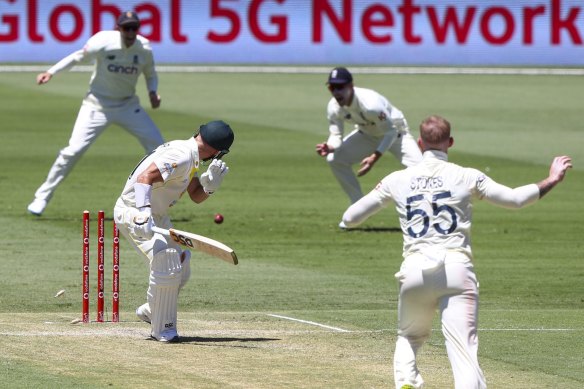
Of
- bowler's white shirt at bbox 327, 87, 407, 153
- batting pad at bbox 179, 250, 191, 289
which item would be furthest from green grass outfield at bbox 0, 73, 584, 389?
bowler's white shirt at bbox 327, 87, 407, 153

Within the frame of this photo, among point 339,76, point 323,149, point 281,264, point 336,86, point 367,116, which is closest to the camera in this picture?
point 281,264

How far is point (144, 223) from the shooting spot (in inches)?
405

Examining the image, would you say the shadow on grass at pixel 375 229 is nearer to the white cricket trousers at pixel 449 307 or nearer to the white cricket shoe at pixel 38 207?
→ the white cricket shoe at pixel 38 207

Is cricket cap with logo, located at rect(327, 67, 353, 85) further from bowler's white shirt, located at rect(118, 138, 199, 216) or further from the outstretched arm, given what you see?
the outstretched arm

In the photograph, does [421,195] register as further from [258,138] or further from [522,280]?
[258,138]

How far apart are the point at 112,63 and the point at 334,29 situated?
2281cm

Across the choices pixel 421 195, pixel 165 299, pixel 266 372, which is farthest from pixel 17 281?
pixel 421 195

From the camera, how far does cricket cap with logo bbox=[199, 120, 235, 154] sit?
10.6m

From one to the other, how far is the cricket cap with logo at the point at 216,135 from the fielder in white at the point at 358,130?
21.7ft

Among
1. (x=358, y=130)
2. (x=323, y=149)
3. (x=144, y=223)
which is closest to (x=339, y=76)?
(x=323, y=149)

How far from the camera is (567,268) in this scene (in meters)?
16.0

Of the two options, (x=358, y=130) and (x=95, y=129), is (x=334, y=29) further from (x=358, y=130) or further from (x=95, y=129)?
(x=95, y=129)

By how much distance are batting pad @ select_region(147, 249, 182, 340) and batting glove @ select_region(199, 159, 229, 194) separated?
2.33ft

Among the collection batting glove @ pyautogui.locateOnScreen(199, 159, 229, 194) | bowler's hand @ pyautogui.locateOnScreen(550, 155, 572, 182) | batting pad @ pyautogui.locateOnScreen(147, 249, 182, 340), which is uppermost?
bowler's hand @ pyautogui.locateOnScreen(550, 155, 572, 182)
